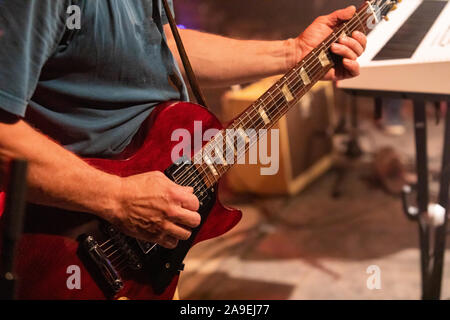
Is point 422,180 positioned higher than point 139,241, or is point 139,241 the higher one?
point 139,241

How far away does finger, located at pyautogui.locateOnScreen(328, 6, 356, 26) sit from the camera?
1.17 metres

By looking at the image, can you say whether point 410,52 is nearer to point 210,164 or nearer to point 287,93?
point 287,93

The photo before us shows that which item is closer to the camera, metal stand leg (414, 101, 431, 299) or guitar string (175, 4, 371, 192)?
guitar string (175, 4, 371, 192)

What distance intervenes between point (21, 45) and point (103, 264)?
0.41 meters

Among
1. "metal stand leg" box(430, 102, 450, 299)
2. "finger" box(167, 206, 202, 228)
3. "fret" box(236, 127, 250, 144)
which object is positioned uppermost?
"fret" box(236, 127, 250, 144)

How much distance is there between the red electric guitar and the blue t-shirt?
0.05 meters

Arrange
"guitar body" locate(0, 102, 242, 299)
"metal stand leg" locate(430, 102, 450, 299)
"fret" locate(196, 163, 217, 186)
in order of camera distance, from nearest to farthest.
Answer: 1. "guitar body" locate(0, 102, 242, 299)
2. "fret" locate(196, 163, 217, 186)
3. "metal stand leg" locate(430, 102, 450, 299)

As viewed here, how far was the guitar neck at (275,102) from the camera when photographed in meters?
1.05

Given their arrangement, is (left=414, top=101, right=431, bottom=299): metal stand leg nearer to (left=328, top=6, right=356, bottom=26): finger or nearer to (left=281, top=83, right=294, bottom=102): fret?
(left=328, top=6, right=356, bottom=26): finger

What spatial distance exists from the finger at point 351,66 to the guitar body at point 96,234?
359mm

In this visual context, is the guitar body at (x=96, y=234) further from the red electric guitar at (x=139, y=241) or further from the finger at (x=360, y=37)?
the finger at (x=360, y=37)

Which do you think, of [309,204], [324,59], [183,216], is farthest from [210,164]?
[309,204]

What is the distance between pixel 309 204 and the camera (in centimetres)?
283

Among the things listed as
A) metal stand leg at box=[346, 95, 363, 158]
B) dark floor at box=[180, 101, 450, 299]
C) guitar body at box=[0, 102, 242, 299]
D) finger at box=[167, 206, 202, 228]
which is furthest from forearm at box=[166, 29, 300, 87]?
metal stand leg at box=[346, 95, 363, 158]
